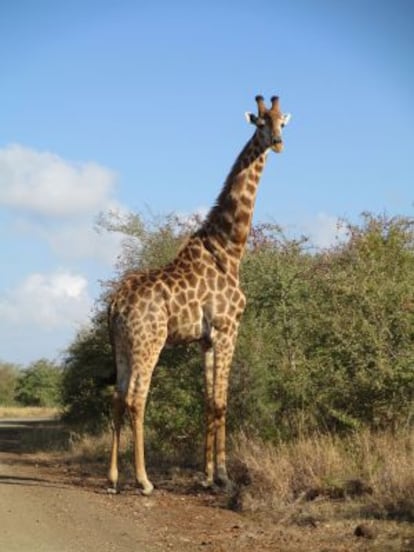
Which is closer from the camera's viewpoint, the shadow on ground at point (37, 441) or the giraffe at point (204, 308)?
the giraffe at point (204, 308)

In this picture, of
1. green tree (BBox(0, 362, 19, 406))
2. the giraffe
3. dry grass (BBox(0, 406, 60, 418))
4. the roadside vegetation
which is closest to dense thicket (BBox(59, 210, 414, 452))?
the roadside vegetation

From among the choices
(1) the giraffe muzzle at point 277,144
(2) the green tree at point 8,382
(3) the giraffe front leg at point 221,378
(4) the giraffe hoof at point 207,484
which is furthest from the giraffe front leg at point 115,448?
(2) the green tree at point 8,382

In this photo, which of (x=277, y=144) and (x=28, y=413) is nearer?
(x=277, y=144)

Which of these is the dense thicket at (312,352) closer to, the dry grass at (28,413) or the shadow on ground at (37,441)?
the shadow on ground at (37,441)

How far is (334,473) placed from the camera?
9938 mm

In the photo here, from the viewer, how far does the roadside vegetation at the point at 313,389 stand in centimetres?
966

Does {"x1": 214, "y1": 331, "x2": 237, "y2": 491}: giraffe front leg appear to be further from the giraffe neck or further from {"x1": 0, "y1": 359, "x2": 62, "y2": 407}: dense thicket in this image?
{"x1": 0, "y1": 359, "x2": 62, "y2": 407}: dense thicket

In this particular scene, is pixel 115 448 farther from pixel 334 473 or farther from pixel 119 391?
pixel 334 473

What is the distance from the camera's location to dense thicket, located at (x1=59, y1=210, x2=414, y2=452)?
1146 cm

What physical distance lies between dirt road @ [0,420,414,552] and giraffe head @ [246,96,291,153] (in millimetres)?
4723

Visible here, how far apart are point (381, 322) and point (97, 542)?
17.9 ft

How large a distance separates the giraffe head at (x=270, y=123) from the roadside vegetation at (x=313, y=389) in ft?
7.61

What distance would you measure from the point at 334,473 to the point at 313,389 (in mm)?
2246

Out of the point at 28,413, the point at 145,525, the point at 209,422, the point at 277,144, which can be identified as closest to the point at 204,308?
the point at 209,422
